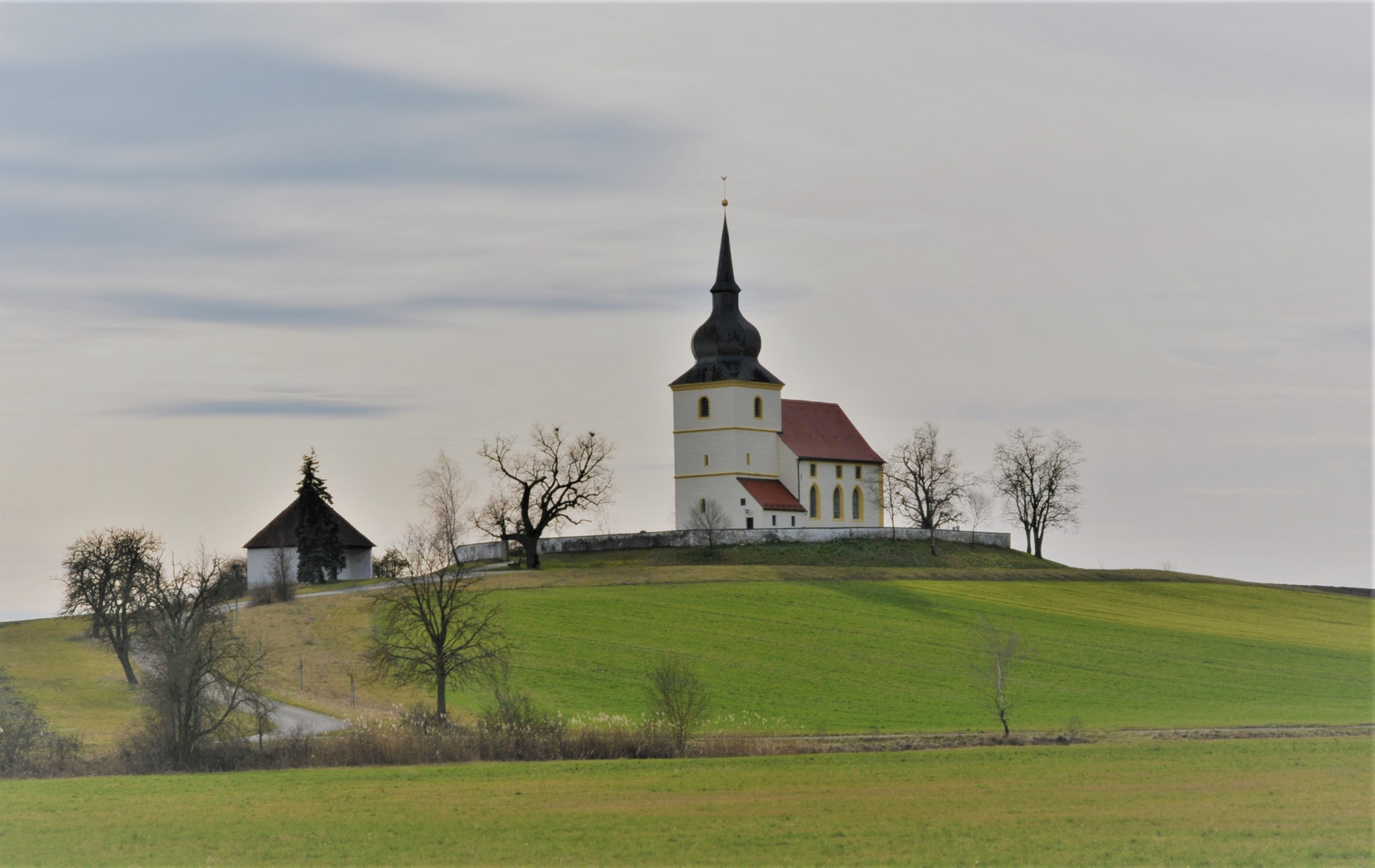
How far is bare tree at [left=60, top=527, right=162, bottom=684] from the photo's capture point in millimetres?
51344

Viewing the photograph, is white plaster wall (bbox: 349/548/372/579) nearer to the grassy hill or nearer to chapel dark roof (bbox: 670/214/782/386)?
the grassy hill

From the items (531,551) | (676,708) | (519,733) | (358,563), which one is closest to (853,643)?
(676,708)

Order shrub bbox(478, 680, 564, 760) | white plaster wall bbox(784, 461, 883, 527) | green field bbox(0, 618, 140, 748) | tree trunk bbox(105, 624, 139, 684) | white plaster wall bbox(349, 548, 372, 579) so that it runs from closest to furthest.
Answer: shrub bbox(478, 680, 564, 760)
green field bbox(0, 618, 140, 748)
tree trunk bbox(105, 624, 139, 684)
white plaster wall bbox(784, 461, 883, 527)
white plaster wall bbox(349, 548, 372, 579)

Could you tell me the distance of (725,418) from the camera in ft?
258

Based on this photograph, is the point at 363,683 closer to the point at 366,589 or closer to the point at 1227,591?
the point at 366,589

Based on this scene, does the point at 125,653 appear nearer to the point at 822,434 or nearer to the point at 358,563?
the point at 358,563

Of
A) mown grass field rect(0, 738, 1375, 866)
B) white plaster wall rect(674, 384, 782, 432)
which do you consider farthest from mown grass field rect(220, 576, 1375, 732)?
white plaster wall rect(674, 384, 782, 432)

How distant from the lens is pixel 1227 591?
238 ft

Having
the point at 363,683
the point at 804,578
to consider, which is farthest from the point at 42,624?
the point at 804,578

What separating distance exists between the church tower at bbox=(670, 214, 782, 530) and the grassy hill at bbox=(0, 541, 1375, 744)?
6294 millimetres

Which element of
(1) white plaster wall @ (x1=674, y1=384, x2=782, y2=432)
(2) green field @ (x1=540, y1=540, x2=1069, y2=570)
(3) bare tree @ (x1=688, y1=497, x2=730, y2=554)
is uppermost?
(1) white plaster wall @ (x1=674, y1=384, x2=782, y2=432)

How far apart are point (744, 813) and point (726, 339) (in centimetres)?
5568

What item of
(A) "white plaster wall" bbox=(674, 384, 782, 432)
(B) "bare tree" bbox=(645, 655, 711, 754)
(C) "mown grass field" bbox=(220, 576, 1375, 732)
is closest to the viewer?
(B) "bare tree" bbox=(645, 655, 711, 754)

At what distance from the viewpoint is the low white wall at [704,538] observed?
72.9 meters
